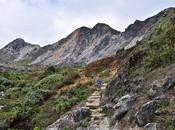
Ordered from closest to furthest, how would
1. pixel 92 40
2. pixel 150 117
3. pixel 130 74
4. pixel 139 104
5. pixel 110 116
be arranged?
pixel 150 117 → pixel 139 104 → pixel 110 116 → pixel 130 74 → pixel 92 40

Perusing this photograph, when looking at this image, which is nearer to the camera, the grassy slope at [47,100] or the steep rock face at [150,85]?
the steep rock face at [150,85]

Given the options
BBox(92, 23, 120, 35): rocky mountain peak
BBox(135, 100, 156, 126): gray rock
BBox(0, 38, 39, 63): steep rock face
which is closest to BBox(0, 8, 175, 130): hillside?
BBox(135, 100, 156, 126): gray rock

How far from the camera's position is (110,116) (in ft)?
62.5

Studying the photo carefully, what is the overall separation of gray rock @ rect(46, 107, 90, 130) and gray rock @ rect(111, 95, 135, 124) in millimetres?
1909

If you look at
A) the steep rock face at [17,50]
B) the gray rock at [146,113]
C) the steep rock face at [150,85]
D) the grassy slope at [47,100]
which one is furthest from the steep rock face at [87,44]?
the gray rock at [146,113]

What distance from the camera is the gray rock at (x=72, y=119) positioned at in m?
19.9

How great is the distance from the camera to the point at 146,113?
53.9ft

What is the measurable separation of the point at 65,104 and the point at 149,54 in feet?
17.4

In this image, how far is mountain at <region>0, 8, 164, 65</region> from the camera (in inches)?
4392

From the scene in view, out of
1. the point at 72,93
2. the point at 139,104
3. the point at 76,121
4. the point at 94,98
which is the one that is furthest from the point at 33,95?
the point at 139,104

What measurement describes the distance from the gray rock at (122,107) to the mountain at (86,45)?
274 feet

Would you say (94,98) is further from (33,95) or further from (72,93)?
(33,95)

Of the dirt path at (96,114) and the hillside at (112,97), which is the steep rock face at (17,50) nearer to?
the hillside at (112,97)

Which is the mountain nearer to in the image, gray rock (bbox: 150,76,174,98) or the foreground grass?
the foreground grass
